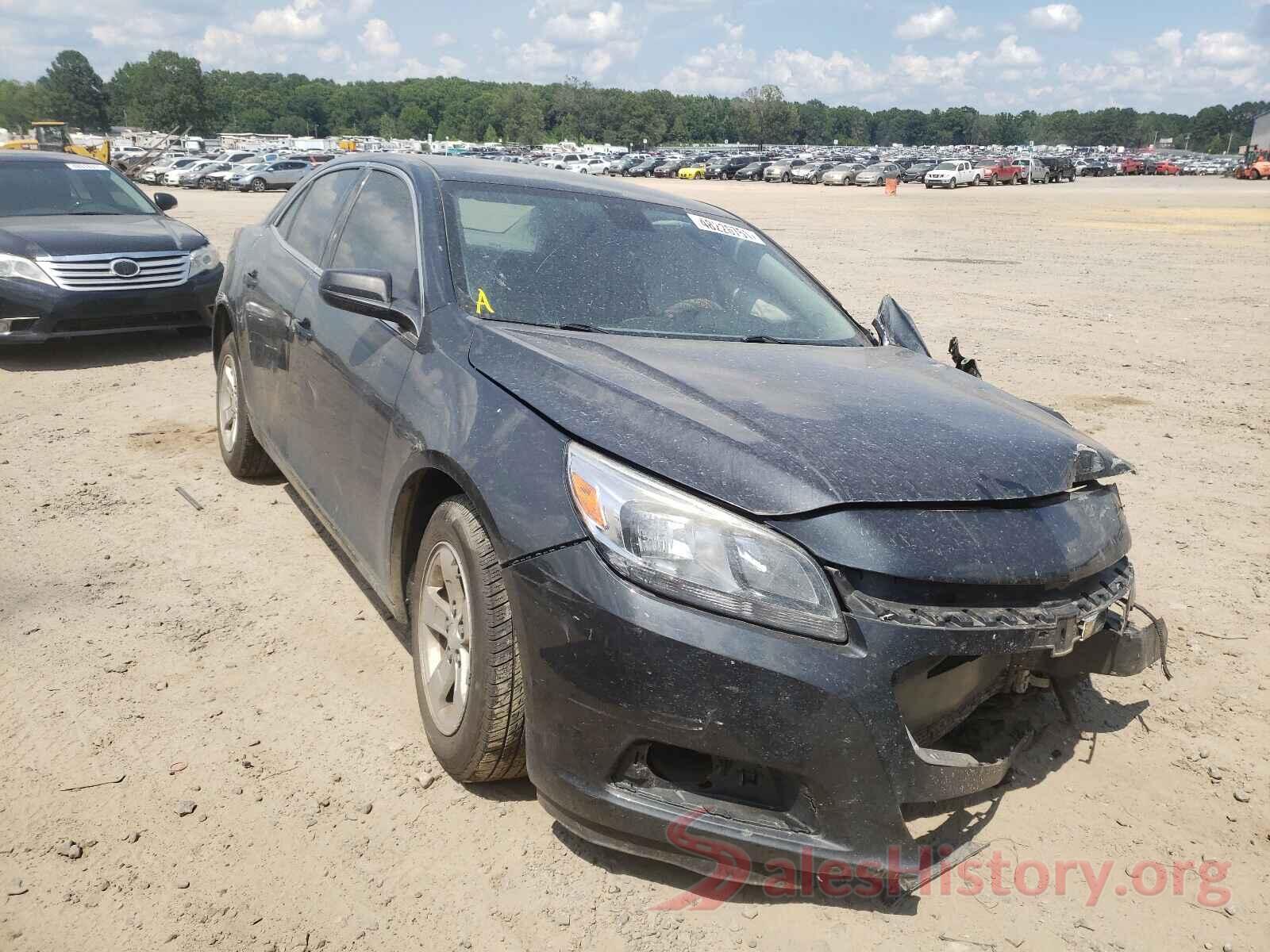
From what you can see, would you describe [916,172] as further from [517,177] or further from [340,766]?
[340,766]

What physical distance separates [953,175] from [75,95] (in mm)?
118102

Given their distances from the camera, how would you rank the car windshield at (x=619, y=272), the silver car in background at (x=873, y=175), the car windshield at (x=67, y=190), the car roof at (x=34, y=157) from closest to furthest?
1. the car windshield at (x=619, y=272)
2. the car windshield at (x=67, y=190)
3. the car roof at (x=34, y=157)
4. the silver car in background at (x=873, y=175)

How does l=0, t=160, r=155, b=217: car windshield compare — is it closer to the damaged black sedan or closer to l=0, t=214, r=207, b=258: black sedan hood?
l=0, t=214, r=207, b=258: black sedan hood

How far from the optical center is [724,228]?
416 centimetres

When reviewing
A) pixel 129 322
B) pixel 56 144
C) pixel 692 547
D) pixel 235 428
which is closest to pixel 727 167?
pixel 56 144

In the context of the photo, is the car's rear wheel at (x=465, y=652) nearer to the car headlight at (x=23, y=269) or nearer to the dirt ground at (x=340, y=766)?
the dirt ground at (x=340, y=766)

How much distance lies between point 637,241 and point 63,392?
5.36 m

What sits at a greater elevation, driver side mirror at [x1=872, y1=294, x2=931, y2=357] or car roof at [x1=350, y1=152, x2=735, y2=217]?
car roof at [x1=350, y1=152, x2=735, y2=217]

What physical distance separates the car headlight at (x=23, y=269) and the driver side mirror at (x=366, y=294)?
18.2 ft

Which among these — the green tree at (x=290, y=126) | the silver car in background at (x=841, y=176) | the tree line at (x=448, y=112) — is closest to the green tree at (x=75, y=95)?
the tree line at (x=448, y=112)

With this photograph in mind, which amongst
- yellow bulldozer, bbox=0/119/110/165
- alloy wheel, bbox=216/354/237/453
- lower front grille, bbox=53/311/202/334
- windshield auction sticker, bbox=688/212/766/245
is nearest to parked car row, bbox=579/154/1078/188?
yellow bulldozer, bbox=0/119/110/165

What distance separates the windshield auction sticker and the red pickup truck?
56958 mm

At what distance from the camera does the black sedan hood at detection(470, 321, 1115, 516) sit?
2318mm

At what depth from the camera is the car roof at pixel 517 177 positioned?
3.80 m
